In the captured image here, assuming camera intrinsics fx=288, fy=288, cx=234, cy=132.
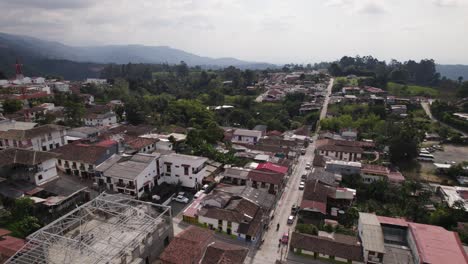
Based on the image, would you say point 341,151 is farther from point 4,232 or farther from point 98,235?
point 4,232

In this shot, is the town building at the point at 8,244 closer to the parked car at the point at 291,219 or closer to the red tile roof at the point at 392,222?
the parked car at the point at 291,219

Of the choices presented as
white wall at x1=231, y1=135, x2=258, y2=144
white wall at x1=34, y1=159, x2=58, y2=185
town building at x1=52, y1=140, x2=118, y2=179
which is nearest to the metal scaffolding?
town building at x1=52, y1=140, x2=118, y2=179

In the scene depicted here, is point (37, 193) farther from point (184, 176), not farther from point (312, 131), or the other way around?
point (312, 131)

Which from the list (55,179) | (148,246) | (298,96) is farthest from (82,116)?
(298,96)

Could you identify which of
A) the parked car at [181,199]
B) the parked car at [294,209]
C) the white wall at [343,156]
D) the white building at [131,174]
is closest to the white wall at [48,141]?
the white building at [131,174]

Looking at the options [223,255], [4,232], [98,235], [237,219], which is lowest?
[237,219]

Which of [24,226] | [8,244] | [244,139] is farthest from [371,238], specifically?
[244,139]

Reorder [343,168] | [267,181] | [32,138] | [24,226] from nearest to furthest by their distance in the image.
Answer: [24,226] → [267,181] → [32,138] → [343,168]
